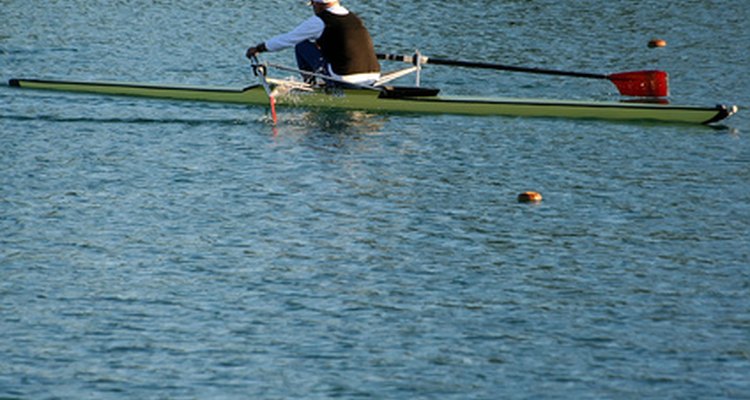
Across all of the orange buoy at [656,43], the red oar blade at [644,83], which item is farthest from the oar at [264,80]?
the orange buoy at [656,43]

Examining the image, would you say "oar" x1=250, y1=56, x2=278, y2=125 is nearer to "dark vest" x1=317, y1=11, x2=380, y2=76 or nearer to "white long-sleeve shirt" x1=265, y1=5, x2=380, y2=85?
"white long-sleeve shirt" x1=265, y1=5, x2=380, y2=85

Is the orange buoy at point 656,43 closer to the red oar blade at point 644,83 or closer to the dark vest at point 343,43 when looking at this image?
the red oar blade at point 644,83

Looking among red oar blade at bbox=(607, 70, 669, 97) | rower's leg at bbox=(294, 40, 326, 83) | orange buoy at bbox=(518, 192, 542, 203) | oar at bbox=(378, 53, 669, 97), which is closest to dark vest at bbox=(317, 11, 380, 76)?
rower's leg at bbox=(294, 40, 326, 83)

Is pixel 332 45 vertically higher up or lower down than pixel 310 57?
higher up

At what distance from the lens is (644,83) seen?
69.3ft

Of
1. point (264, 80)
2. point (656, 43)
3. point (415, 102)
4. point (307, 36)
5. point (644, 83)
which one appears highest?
point (307, 36)

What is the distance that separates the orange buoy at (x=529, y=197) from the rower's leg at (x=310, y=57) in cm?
628

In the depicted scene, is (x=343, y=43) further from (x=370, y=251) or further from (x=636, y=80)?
(x=370, y=251)

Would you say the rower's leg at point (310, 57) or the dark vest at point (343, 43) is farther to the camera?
the rower's leg at point (310, 57)

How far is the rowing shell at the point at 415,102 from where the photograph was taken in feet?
65.0

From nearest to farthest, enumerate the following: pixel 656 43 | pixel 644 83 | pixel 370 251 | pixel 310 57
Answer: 1. pixel 370 251
2. pixel 644 83
3. pixel 310 57
4. pixel 656 43

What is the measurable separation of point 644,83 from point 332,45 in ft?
14.4

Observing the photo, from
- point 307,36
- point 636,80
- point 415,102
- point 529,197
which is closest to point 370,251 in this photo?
point 529,197

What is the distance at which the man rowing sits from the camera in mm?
20797
